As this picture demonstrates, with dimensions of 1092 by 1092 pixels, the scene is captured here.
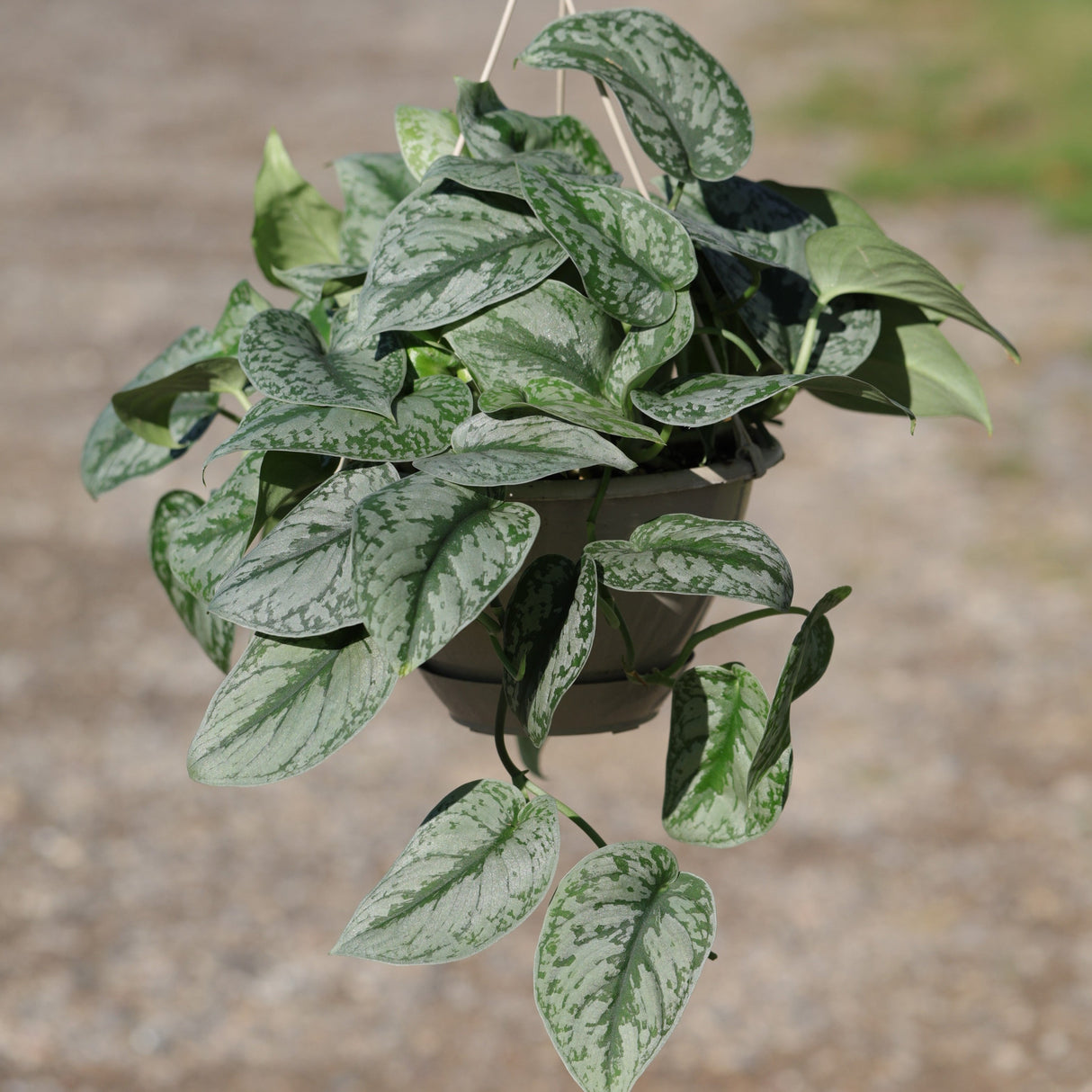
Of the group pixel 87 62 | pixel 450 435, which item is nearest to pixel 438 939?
pixel 450 435

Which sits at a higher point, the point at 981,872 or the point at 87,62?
the point at 87,62

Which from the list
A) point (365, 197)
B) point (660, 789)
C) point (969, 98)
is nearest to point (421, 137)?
point (365, 197)

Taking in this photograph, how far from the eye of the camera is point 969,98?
589cm

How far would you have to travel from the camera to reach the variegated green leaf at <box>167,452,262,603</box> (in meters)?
0.63

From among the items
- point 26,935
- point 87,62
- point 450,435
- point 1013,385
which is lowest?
point 26,935

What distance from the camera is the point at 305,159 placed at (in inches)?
219

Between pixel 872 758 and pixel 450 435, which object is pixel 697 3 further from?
pixel 450 435

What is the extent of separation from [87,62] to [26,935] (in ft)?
19.1

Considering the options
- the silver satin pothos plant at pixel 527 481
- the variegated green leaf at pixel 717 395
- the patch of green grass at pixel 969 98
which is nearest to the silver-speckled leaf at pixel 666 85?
the silver satin pothos plant at pixel 527 481

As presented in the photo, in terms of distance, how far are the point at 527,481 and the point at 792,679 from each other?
159 millimetres

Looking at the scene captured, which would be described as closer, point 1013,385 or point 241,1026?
point 241,1026

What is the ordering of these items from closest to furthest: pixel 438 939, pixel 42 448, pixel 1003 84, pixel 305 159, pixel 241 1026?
1. pixel 438 939
2. pixel 241 1026
3. pixel 42 448
4. pixel 305 159
5. pixel 1003 84

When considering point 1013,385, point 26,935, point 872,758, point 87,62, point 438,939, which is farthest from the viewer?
point 87,62

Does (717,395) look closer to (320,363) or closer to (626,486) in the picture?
(626,486)
